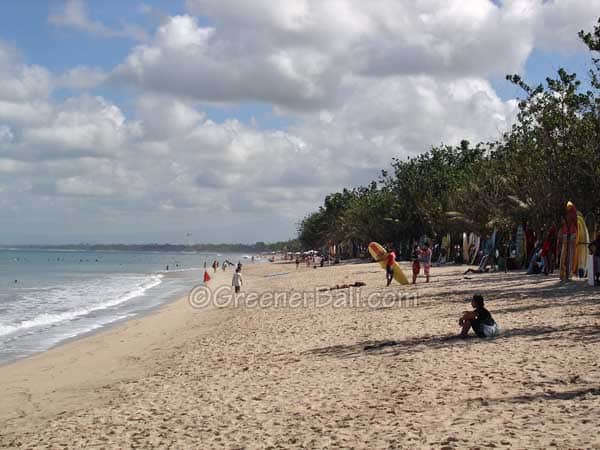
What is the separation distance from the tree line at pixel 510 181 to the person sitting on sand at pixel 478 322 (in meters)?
9.58

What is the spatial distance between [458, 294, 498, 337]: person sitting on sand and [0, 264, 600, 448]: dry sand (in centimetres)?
19

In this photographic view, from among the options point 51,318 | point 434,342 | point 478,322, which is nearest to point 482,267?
point 51,318

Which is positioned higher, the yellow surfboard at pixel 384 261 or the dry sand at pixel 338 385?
the yellow surfboard at pixel 384 261

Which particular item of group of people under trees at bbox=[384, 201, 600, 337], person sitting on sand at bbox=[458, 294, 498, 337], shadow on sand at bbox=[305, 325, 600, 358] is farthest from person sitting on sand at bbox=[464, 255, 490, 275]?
person sitting on sand at bbox=[458, 294, 498, 337]

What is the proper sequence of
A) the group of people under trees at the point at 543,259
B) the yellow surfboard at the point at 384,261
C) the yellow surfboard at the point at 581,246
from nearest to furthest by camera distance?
the group of people under trees at the point at 543,259 → the yellow surfboard at the point at 581,246 → the yellow surfboard at the point at 384,261

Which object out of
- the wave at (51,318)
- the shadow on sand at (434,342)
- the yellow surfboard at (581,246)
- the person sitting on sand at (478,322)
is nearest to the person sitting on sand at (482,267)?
the yellow surfboard at (581,246)

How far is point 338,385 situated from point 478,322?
3115mm

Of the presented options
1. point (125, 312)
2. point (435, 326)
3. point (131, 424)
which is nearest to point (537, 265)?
point (435, 326)

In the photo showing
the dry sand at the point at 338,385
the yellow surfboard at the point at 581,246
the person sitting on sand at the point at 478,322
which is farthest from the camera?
the yellow surfboard at the point at 581,246

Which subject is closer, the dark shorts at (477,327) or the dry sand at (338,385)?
the dry sand at (338,385)

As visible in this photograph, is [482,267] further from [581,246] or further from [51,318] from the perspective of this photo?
[51,318]

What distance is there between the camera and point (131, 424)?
7.27 m

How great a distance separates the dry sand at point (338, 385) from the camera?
20.0 ft

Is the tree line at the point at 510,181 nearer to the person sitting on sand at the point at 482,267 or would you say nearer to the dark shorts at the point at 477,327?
the person sitting on sand at the point at 482,267
